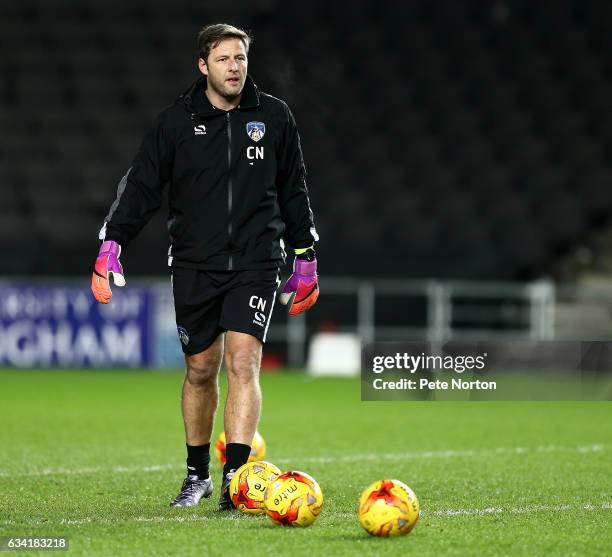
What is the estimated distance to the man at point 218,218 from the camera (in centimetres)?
599

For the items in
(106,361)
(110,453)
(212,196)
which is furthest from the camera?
(106,361)

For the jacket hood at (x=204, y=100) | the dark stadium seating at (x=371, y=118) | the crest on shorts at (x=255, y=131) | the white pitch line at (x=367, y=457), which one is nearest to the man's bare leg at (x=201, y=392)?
the crest on shorts at (x=255, y=131)

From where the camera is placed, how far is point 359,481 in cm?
694

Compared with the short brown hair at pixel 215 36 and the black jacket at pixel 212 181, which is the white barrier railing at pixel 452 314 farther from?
the short brown hair at pixel 215 36

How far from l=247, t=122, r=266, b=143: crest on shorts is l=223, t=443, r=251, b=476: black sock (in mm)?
1332

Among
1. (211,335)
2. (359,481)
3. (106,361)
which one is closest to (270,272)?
(211,335)

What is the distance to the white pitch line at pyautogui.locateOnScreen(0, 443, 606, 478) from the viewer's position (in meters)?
7.30

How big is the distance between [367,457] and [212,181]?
275 centimetres

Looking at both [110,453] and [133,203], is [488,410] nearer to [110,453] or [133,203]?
[110,453]

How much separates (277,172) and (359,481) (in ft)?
5.61

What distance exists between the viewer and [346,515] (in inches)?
224

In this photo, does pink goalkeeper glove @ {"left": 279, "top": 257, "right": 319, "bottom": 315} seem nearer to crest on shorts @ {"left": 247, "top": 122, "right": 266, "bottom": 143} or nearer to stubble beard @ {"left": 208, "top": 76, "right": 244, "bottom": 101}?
crest on shorts @ {"left": 247, "top": 122, "right": 266, "bottom": 143}
